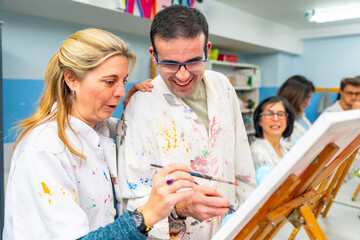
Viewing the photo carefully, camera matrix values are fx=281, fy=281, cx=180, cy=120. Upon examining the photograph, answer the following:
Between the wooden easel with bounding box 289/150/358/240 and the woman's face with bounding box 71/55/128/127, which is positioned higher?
the woman's face with bounding box 71/55/128/127

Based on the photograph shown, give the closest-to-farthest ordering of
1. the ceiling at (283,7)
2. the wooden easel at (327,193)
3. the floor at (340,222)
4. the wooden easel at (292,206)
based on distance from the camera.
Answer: the wooden easel at (292,206) → the floor at (340,222) → the wooden easel at (327,193) → the ceiling at (283,7)

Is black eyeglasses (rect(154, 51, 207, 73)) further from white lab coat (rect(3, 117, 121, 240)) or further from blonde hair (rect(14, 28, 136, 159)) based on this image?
white lab coat (rect(3, 117, 121, 240))

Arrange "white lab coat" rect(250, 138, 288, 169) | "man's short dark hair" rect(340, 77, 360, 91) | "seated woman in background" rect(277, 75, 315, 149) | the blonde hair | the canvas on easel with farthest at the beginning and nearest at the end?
"man's short dark hair" rect(340, 77, 360, 91), "seated woman in background" rect(277, 75, 315, 149), "white lab coat" rect(250, 138, 288, 169), the blonde hair, the canvas on easel

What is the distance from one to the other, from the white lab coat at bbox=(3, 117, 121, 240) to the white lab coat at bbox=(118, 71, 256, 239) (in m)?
0.19

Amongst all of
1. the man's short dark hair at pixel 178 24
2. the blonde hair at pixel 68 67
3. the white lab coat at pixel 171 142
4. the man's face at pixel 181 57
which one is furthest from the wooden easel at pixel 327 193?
the blonde hair at pixel 68 67

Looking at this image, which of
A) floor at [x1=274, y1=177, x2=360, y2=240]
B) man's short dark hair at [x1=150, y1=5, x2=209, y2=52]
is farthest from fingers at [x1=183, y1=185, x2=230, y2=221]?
floor at [x1=274, y1=177, x2=360, y2=240]

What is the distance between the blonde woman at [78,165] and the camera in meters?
0.80

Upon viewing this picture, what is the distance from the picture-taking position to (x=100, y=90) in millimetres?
1021

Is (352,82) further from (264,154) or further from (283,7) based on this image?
(264,154)

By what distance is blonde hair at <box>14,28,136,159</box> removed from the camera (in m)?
0.99

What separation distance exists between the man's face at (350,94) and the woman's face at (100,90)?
3.49m

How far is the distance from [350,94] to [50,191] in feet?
12.7

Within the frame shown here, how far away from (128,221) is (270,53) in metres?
5.95

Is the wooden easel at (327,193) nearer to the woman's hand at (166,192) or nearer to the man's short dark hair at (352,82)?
the woman's hand at (166,192)
